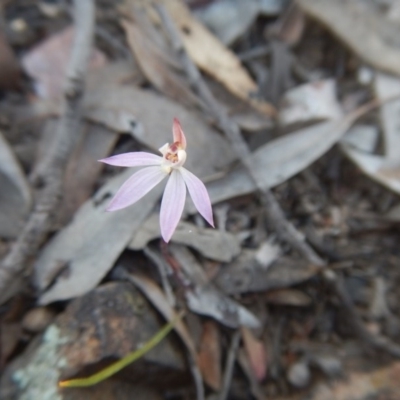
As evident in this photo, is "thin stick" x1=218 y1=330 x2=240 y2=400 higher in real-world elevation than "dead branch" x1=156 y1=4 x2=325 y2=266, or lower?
lower

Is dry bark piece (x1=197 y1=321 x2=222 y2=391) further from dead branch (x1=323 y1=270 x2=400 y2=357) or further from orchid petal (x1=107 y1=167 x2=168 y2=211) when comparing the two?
orchid petal (x1=107 y1=167 x2=168 y2=211)

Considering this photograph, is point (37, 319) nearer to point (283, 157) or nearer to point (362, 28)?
point (283, 157)

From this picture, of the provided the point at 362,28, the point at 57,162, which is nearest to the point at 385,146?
the point at 362,28

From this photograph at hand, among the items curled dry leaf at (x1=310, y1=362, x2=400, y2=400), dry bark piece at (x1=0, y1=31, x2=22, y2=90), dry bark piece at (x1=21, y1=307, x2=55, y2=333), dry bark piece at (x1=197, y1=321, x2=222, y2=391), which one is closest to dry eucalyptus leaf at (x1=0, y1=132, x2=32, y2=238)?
dry bark piece at (x1=21, y1=307, x2=55, y2=333)

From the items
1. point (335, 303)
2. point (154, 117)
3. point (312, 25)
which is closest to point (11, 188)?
point (154, 117)

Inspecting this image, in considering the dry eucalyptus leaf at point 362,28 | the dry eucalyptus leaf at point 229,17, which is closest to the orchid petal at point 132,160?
the dry eucalyptus leaf at point 229,17

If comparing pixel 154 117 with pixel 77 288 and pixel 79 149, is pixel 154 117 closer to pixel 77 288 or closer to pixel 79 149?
Answer: pixel 79 149

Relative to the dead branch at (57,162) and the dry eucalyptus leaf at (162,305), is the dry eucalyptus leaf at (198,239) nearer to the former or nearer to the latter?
the dry eucalyptus leaf at (162,305)
